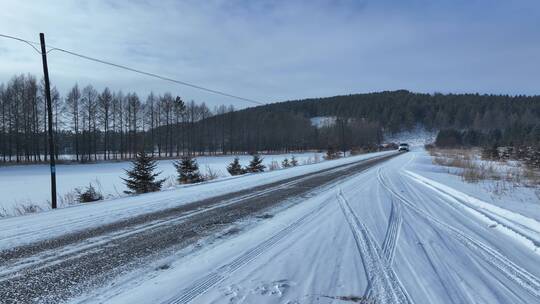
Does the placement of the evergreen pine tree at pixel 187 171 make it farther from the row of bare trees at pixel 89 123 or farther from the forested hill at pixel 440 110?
the forested hill at pixel 440 110

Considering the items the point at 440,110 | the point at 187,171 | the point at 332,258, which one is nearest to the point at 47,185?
the point at 187,171

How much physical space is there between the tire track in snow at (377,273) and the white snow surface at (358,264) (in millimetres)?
12

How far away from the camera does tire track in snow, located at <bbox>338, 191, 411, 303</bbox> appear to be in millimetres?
3930

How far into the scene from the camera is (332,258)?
5.24 m

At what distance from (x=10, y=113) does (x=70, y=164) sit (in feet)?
60.2

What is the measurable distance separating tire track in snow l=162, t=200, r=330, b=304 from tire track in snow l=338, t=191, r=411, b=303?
50.9 inches

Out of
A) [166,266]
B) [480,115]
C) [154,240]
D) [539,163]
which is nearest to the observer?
[166,266]

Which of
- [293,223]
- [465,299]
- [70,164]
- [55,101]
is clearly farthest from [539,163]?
[55,101]

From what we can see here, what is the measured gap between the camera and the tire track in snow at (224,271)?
12.9ft

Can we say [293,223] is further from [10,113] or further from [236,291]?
[10,113]

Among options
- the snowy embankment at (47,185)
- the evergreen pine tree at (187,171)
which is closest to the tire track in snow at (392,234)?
the snowy embankment at (47,185)

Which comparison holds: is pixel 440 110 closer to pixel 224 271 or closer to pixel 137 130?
pixel 137 130

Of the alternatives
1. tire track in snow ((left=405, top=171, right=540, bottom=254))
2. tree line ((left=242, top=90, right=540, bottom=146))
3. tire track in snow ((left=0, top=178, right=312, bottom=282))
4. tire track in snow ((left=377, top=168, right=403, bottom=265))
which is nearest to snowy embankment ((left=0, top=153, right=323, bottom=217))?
tire track in snow ((left=0, top=178, right=312, bottom=282))

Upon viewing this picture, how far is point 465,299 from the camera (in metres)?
3.83
